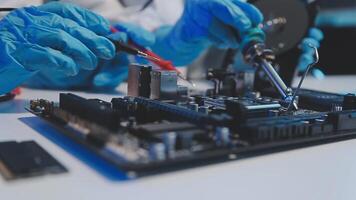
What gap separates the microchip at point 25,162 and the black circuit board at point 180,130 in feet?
0.15

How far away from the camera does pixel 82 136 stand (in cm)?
49

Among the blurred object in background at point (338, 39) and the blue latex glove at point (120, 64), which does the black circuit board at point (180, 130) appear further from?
the blurred object in background at point (338, 39)

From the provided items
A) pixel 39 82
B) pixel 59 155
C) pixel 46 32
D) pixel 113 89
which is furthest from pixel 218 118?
pixel 39 82

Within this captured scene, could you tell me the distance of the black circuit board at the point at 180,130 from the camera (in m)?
0.44

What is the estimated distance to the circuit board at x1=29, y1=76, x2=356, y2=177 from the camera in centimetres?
44

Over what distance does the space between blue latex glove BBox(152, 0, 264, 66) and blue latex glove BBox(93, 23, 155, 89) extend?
164 mm

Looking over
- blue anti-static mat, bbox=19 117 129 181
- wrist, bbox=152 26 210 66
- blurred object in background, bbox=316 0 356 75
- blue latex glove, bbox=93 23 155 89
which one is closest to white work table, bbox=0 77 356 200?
blue anti-static mat, bbox=19 117 129 181

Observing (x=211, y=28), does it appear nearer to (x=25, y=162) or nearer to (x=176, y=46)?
(x=176, y=46)

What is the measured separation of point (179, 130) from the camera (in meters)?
0.48

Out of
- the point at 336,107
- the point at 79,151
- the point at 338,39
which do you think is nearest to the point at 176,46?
the point at 336,107

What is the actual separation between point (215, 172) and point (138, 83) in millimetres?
318

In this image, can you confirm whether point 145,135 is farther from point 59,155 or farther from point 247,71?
point 247,71

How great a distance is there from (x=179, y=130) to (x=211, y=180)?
0.08 meters

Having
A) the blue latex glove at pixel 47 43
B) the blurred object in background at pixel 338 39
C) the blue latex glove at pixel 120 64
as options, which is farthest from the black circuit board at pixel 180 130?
the blurred object in background at pixel 338 39
